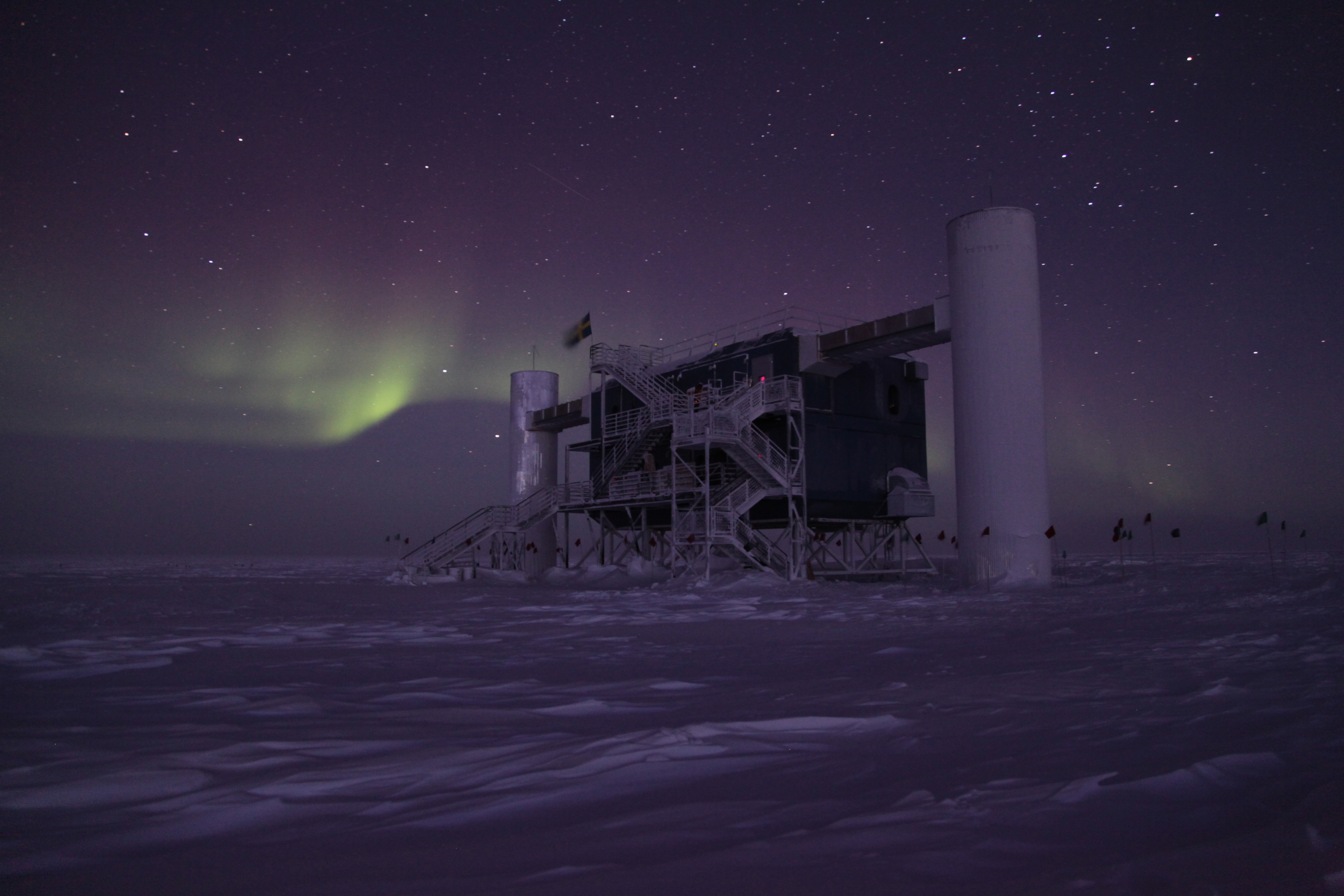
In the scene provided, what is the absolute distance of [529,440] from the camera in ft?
143

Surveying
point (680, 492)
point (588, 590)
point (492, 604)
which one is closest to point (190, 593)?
point (492, 604)

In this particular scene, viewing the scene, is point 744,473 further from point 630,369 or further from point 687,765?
point 687,765

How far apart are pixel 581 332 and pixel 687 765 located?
120ft

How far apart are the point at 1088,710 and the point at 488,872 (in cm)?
448

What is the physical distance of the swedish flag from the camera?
40031mm

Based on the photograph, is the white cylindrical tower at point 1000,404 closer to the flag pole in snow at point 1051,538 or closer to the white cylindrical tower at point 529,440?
the flag pole in snow at point 1051,538

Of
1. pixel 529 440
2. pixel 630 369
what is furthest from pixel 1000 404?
pixel 529 440

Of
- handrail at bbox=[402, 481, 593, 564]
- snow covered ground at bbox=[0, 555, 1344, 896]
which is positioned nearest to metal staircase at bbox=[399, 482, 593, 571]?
handrail at bbox=[402, 481, 593, 564]

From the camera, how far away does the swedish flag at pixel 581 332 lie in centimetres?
4003

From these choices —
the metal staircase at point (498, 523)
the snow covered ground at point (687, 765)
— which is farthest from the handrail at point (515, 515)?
the snow covered ground at point (687, 765)

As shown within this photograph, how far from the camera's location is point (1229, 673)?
7.03m

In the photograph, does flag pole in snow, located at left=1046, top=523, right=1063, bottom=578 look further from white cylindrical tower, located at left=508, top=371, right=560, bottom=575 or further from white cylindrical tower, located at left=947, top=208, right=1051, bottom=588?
white cylindrical tower, located at left=508, top=371, right=560, bottom=575

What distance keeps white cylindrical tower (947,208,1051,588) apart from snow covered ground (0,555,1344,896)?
12.1 metres

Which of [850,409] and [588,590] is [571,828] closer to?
[588,590]
